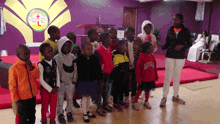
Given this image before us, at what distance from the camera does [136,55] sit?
2.81m

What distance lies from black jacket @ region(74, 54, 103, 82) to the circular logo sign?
18.6 feet

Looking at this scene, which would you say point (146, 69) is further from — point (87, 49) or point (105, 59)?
point (87, 49)

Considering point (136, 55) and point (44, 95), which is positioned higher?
point (136, 55)

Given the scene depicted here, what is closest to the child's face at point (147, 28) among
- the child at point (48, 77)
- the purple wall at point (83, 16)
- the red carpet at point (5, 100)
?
the child at point (48, 77)

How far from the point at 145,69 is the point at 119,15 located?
6451mm

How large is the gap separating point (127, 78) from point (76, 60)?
0.88 meters

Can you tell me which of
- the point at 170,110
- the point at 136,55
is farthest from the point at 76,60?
the point at 170,110

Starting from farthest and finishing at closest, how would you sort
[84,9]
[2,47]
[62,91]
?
[84,9] → [2,47] → [62,91]

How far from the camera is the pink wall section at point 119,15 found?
6.77m

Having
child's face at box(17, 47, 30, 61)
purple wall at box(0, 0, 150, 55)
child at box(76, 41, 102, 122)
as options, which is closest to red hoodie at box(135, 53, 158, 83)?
child at box(76, 41, 102, 122)

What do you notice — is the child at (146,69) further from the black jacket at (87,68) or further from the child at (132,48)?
the black jacket at (87,68)

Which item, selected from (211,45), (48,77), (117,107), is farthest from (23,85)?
(211,45)

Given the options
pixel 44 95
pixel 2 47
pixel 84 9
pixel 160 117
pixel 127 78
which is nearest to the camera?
pixel 44 95

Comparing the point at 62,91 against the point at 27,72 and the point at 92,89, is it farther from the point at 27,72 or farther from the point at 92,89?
the point at 27,72
